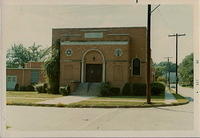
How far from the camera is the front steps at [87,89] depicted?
14414 millimetres

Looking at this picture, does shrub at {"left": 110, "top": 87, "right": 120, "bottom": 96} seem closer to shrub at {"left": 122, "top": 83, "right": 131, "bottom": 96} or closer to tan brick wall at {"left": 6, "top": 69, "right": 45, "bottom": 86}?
shrub at {"left": 122, "top": 83, "right": 131, "bottom": 96}

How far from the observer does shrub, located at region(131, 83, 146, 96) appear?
1435 centimetres

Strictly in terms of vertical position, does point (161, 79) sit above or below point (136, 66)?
below

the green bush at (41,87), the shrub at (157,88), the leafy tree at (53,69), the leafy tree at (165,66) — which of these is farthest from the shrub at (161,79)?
the green bush at (41,87)

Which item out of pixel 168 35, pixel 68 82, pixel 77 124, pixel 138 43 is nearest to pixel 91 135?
pixel 77 124

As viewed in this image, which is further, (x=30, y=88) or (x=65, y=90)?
(x=30, y=88)

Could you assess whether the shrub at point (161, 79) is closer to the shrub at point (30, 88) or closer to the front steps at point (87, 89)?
the front steps at point (87, 89)

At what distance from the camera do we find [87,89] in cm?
1485

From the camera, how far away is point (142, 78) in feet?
50.6

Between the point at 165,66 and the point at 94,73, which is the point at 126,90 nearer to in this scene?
the point at 94,73

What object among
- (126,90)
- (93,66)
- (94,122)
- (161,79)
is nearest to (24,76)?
(93,66)

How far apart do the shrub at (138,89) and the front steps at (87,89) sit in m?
1.53

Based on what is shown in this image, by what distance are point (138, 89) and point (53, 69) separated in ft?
13.3

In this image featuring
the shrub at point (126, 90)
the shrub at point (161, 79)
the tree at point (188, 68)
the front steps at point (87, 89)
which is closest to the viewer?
the tree at point (188, 68)
